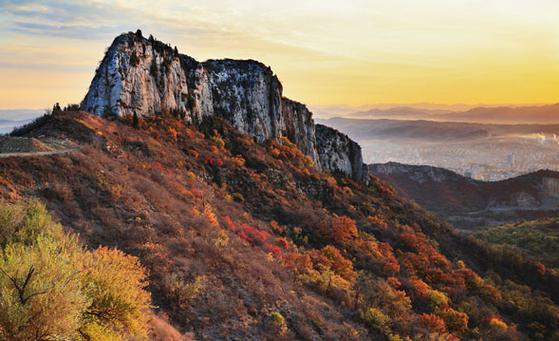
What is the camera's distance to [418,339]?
2369cm

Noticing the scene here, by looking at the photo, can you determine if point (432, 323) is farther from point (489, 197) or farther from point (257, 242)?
point (489, 197)

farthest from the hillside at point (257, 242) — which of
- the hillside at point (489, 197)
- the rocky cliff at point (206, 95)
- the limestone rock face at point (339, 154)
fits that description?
the hillside at point (489, 197)

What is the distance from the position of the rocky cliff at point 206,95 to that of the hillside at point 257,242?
9.78 ft

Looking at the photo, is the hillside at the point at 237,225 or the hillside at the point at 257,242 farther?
the hillside at the point at 257,242

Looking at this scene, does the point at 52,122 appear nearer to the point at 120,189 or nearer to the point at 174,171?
the point at 174,171

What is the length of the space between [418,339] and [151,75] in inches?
1570

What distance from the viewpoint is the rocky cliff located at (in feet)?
137

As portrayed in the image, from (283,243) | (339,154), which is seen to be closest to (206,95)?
(283,243)

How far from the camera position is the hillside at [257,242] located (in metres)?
19.2

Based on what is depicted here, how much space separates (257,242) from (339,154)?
4911 cm

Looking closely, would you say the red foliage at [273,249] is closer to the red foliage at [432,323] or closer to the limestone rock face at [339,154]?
the red foliage at [432,323]

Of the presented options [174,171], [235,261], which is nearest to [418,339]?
[235,261]

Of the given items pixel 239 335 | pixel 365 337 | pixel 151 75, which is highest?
pixel 151 75

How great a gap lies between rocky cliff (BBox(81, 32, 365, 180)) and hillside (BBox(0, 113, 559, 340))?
2.98 m
